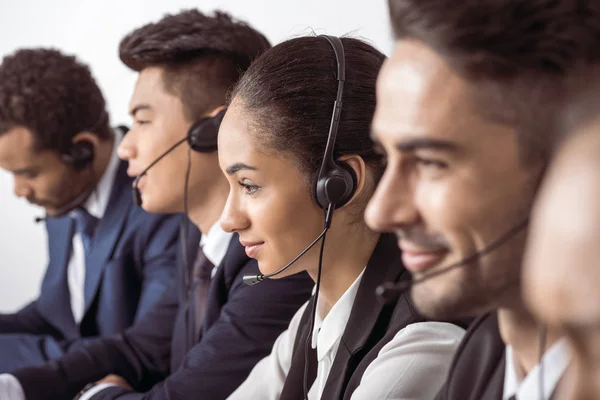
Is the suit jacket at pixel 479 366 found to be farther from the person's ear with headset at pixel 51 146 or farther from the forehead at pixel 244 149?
the person's ear with headset at pixel 51 146

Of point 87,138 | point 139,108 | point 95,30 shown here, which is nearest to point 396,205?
point 139,108

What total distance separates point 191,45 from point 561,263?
4.66 ft

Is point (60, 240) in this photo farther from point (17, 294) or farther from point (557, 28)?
point (557, 28)

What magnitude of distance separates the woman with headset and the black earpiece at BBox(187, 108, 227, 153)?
0.38 metres

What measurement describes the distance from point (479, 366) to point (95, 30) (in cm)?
250

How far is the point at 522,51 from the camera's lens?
0.73 m

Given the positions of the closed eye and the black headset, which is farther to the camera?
the black headset

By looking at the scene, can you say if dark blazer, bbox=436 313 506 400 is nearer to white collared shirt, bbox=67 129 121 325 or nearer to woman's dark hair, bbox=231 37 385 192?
woman's dark hair, bbox=231 37 385 192

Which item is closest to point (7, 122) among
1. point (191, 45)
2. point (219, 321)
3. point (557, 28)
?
point (191, 45)

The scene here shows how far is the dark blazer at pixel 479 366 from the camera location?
94 centimetres

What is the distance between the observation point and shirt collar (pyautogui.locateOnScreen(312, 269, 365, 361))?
1.29m

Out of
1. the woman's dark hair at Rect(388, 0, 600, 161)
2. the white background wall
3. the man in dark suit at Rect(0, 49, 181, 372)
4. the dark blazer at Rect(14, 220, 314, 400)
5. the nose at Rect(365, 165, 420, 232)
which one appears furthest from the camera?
the man in dark suit at Rect(0, 49, 181, 372)

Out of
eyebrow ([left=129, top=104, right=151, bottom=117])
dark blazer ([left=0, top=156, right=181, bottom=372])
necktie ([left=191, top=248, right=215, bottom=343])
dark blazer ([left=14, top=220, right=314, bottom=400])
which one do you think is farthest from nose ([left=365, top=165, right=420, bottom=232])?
dark blazer ([left=0, top=156, right=181, bottom=372])

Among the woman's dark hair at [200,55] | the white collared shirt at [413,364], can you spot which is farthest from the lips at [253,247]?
the woman's dark hair at [200,55]
